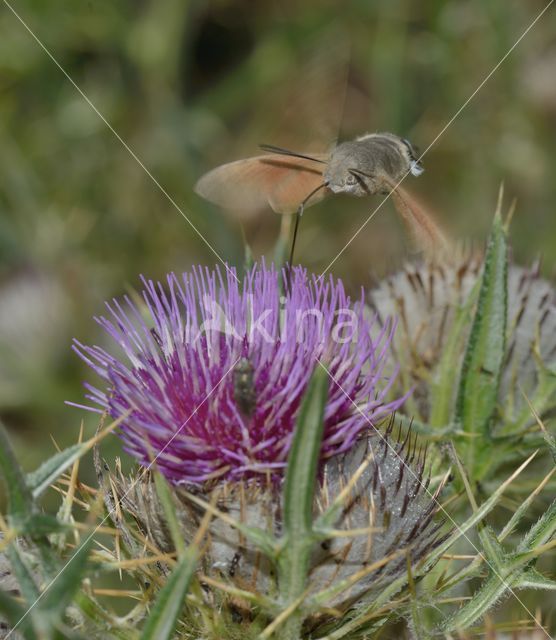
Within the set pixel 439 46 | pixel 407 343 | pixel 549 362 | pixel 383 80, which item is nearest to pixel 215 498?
pixel 407 343

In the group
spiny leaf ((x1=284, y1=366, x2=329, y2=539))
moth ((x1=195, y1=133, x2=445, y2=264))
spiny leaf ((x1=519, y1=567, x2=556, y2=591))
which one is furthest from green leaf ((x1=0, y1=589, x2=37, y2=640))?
moth ((x1=195, y1=133, x2=445, y2=264))

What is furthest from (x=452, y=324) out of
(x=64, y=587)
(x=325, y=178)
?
(x=64, y=587)

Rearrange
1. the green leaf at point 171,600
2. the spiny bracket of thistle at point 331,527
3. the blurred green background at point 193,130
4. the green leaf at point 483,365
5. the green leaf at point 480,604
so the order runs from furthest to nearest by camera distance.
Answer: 1. the blurred green background at point 193,130
2. the green leaf at point 483,365
3. the green leaf at point 480,604
4. the spiny bracket of thistle at point 331,527
5. the green leaf at point 171,600

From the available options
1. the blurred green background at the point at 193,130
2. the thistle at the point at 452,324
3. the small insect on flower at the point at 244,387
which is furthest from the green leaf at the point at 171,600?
the blurred green background at the point at 193,130

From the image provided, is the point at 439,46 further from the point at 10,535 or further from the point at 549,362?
the point at 10,535

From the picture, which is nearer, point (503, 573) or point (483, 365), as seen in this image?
point (503, 573)

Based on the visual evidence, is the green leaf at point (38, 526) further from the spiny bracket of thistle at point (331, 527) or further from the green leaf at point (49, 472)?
the spiny bracket of thistle at point (331, 527)

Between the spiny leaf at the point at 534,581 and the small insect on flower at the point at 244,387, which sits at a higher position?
the small insect on flower at the point at 244,387

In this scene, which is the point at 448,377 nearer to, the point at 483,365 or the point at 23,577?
the point at 483,365
